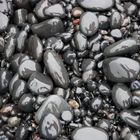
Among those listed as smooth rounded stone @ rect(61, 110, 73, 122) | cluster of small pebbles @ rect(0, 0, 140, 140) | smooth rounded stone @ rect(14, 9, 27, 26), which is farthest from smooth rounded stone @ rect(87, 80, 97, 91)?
smooth rounded stone @ rect(14, 9, 27, 26)

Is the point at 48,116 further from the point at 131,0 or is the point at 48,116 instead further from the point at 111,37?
the point at 131,0

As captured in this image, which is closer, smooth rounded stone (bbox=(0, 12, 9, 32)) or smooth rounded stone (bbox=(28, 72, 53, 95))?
smooth rounded stone (bbox=(28, 72, 53, 95))

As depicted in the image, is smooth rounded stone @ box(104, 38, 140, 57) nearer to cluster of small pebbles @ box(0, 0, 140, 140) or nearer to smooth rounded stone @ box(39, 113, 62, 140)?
cluster of small pebbles @ box(0, 0, 140, 140)

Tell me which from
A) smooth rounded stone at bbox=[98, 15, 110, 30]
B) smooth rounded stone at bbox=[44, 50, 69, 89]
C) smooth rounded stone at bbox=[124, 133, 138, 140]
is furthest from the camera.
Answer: smooth rounded stone at bbox=[98, 15, 110, 30]

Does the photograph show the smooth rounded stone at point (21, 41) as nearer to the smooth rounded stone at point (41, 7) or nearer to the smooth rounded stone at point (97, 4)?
the smooth rounded stone at point (41, 7)

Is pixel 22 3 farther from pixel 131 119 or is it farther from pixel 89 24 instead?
pixel 131 119

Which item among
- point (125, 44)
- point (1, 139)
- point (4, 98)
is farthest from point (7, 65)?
point (125, 44)
